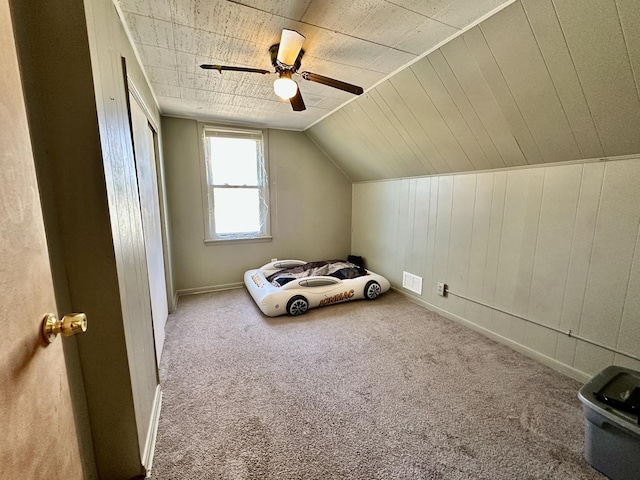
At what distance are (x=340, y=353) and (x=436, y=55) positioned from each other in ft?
7.74

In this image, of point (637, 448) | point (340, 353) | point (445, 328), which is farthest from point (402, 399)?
point (445, 328)

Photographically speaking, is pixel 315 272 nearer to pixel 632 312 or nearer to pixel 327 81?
pixel 327 81

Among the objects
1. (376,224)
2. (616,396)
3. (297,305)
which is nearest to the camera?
(616,396)

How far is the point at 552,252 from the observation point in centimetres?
209

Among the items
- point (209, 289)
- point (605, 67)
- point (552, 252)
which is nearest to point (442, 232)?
point (552, 252)

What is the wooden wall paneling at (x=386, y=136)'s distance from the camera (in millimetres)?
2709

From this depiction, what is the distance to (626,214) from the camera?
1.72m

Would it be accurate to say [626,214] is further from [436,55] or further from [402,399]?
[402,399]

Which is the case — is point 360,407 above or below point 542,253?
below

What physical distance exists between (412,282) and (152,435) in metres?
2.88

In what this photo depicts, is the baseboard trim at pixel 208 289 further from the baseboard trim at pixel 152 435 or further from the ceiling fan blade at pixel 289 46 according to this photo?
the ceiling fan blade at pixel 289 46

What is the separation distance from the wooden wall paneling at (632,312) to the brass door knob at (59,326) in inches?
109

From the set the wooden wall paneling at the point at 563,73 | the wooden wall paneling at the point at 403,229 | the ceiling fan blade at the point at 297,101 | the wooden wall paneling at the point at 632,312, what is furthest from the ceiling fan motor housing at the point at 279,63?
the wooden wall paneling at the point at 632,312

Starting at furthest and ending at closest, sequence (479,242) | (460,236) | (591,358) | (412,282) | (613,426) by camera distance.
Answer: (412,282)
(460,236)
(479,242)
(591,358)
(613,426)
